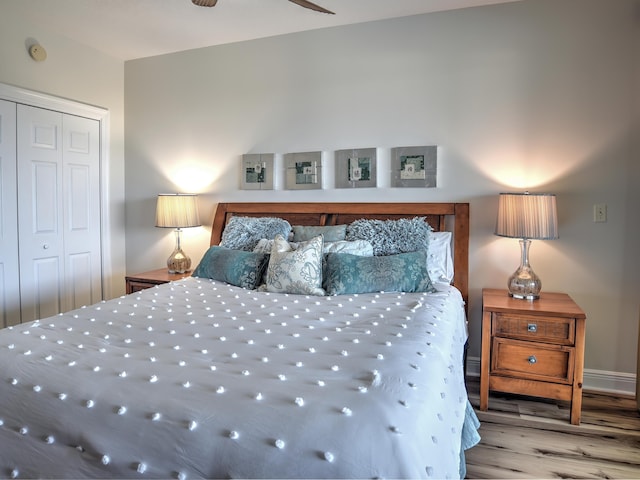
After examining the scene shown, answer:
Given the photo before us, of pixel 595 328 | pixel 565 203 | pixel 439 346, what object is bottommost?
pixel 595 328

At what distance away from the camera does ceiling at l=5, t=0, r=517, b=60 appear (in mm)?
2891

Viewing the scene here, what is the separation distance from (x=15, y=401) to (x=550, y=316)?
2471 millimetres

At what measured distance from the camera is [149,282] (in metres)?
3.24

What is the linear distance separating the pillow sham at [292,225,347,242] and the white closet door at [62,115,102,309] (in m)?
2.05

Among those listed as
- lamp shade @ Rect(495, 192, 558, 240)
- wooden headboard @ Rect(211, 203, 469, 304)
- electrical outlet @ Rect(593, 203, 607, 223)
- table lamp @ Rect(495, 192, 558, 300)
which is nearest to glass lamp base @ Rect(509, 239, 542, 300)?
table lamp @ Rect(495, 192, 558, 300)

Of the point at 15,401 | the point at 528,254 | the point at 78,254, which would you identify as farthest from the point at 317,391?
the point at 78,254

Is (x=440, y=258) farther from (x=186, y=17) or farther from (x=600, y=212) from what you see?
(x=186, y=17)

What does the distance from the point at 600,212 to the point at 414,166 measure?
1218 millimetres

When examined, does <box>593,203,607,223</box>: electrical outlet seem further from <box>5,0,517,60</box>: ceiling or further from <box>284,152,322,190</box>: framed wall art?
<box>284,152,322,190</box>: framed wall art

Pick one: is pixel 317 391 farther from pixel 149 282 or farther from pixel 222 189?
pixel 222 189

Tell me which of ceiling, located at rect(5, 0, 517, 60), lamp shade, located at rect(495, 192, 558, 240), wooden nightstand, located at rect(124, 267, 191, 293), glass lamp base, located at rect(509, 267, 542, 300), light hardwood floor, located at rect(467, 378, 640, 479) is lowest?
light hardwood floor, located at rect(467, 378, 640, 479)

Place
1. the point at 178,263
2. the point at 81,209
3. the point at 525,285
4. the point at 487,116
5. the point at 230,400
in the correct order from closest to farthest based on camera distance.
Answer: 1. the point at 230,400
2. the point at 525,285
3. the point at 487,116
4. the point at 178,263
5. the point at 81,209

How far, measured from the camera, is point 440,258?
9.20ft

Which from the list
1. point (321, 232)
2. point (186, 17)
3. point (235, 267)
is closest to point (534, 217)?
point (321, 232)
